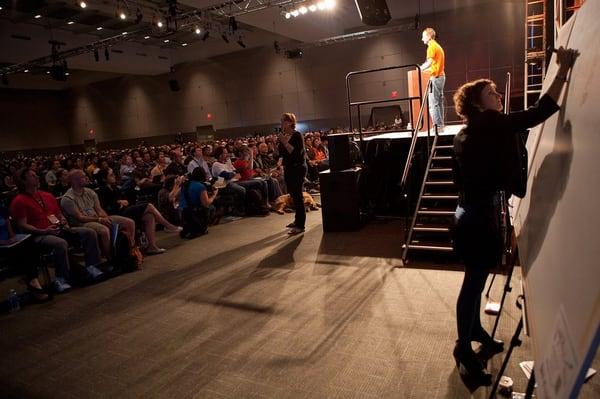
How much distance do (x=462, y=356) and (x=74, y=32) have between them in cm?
1503

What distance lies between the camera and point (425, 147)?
17.3 ft

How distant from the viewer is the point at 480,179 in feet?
6.04

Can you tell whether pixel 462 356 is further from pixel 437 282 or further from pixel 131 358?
pixel 131 358

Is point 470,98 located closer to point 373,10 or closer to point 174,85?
point 373,10

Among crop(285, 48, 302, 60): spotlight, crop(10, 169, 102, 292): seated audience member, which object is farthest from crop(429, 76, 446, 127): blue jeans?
crop(285, 48, 302, 60): spotlight

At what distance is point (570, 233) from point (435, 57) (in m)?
5.15

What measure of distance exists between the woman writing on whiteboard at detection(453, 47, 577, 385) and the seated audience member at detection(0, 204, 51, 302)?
12.8 feet

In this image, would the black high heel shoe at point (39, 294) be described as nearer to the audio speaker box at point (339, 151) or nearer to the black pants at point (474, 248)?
the audio speaker box at point (339, 151)

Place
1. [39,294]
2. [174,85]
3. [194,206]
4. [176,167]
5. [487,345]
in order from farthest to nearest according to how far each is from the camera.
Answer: [174,85]
[176,167]
[194,206]
[39,294]
[487,345]

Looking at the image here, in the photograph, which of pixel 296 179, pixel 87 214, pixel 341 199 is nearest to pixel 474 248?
pixel 341 199

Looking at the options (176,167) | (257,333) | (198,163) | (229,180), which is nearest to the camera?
(257,333)

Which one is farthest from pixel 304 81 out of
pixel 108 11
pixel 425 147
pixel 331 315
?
pixel 331 315

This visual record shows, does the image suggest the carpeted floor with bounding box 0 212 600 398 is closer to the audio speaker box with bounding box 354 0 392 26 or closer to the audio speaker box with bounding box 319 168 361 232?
the audio speaker box with bounding box 319 168 361 232

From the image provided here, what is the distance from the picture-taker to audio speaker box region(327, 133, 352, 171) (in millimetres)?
5219
